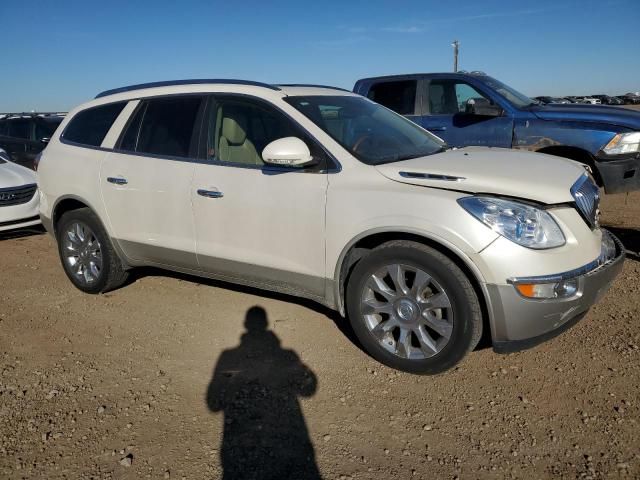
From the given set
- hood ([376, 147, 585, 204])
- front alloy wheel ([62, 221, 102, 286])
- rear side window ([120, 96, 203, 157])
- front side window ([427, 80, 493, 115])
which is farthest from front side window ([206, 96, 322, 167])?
front side window ([427, 80, 493, 115])

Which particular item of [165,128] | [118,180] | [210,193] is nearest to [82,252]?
[118,180]

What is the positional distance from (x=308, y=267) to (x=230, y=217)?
2.24ft

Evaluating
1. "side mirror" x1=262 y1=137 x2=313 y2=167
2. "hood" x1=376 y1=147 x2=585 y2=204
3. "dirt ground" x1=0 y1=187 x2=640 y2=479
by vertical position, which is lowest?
"dirt ground" x1=0 y1=187 x2=640 y2=479

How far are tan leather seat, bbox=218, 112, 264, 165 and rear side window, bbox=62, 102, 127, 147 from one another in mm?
1151

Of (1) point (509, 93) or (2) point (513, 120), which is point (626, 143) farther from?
(1) point (509, 93)

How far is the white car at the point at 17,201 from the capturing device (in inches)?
255

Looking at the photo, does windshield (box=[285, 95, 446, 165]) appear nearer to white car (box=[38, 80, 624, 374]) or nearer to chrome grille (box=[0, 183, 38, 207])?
white car (box=[38, 80, 624, 374])

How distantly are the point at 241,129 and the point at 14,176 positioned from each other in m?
4.78

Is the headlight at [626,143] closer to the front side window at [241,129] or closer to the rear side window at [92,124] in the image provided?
the front side window at [241,129]

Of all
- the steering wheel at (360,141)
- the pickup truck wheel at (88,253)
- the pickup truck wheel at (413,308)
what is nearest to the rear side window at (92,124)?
the pickup truck wheel at (88,253)

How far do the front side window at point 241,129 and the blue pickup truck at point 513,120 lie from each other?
3.62 metres

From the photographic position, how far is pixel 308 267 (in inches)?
130

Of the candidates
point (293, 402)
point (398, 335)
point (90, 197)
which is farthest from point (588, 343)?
point (90, 197)

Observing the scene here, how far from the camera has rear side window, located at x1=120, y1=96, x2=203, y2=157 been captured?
382 cm
